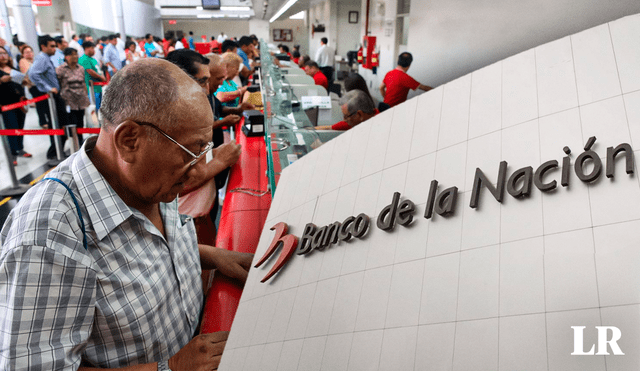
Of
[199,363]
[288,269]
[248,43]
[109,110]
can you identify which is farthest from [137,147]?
[248,43]

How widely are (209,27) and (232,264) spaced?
124ft

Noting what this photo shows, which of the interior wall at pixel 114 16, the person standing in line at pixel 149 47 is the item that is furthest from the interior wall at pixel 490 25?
the interior wall at pixel 114 16

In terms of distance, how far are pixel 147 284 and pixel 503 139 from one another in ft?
3.56

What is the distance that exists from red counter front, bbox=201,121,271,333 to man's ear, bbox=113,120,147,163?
0.77m

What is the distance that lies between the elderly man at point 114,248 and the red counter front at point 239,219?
0.25 meters

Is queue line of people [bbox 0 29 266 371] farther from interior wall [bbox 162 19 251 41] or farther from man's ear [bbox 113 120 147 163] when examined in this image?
interior wall [bbox 162 19 251 41]

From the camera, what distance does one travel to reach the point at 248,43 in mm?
9906

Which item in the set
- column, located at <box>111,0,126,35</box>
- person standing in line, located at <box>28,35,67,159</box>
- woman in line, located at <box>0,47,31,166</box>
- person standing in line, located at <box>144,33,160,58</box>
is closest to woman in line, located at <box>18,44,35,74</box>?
person standing in line, located at <box>28,35,67,159</box>

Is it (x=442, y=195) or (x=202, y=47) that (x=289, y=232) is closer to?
(x=442, y=195)

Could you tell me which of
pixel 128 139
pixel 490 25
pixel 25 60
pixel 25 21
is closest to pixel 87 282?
pixel 128 139

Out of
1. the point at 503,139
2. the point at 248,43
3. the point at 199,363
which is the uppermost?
the point at 248,43

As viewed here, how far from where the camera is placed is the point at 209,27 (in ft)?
118

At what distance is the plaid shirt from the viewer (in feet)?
3.33

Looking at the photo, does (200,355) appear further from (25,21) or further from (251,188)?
(25,21)
